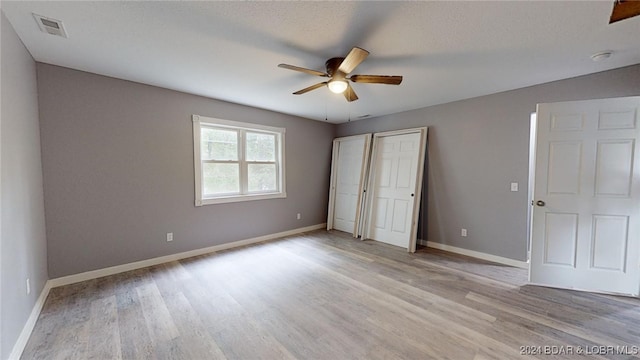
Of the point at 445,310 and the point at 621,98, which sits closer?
the point at 445,310

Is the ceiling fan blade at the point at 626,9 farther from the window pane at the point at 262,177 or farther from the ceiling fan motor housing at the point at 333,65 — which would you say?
the window pane at the point at 262,177

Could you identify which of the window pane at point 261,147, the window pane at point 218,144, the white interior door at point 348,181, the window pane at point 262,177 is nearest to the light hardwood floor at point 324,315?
the window pane at point 262,177

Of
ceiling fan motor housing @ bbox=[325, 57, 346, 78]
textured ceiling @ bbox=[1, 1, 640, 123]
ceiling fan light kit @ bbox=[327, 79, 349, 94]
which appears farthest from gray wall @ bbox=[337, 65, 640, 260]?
ceiling fan motor housing @ bbox=[325, 57, 346, 78]

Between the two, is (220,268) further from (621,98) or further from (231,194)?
(621,98)

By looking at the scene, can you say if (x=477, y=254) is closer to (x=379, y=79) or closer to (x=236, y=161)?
(x=379, y=79)

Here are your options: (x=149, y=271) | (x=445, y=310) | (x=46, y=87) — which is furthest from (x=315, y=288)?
(x=46, y=87)

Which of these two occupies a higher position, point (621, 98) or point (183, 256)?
point (621, 98)

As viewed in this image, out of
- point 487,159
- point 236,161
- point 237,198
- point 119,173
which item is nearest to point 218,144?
point 236,161

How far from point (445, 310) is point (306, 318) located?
1.29m

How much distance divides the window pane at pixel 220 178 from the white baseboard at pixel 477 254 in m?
3.40

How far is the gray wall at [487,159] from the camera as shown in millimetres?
2963

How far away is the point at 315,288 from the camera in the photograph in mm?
Answer: 2668

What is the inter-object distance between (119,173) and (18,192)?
3.74ft

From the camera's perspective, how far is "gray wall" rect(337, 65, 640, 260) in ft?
9.72
